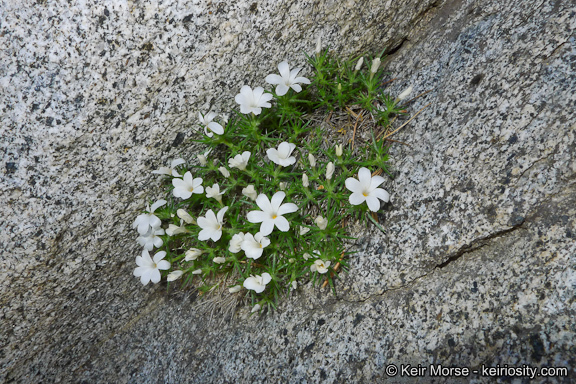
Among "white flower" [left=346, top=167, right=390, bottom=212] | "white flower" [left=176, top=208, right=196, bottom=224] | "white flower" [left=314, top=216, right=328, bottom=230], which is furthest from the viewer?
"white flower" [left=176, top=208, right=196, bottom=224]

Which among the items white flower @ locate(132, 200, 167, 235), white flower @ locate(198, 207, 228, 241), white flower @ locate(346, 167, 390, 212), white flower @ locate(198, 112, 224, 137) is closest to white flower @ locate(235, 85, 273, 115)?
white flower @ locate(198, 112, 224, 137)

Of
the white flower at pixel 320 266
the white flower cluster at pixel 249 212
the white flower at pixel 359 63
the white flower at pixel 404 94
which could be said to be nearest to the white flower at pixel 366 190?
the white flower cluster at pixel 249 212

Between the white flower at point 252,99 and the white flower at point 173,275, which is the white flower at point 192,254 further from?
the white flower at point 252,99

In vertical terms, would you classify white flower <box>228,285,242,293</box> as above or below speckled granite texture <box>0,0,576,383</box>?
below

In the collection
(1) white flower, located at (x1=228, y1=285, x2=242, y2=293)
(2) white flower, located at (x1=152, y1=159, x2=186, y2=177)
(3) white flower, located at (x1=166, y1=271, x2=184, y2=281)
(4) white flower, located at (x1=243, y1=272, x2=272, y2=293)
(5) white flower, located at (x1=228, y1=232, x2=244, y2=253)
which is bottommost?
(1) white flower, located at (x1=228, y1=285, x2=242, y2=293)

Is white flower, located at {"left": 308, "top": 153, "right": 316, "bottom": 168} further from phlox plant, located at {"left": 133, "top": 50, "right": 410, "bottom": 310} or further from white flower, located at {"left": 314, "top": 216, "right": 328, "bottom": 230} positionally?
white flower, located at {"left": 314, "top": 216, "right": 328, "bottom": 230}

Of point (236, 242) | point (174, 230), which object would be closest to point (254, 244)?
point (236, 242)

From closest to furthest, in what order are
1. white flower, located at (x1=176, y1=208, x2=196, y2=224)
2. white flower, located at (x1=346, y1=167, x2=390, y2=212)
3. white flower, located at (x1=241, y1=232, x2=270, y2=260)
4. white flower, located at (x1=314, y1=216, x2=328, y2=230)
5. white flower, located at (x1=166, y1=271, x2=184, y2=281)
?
white flower, located at (x1=346, y1=167, x2=390, y2=212) < white flower, located at (x1=314, y1=216, x2=328, y2=230) < white flower, located at (x1=241, y1=232, x2=270, y2=260) < white flower, located at (x1=176, y1=208, x2=196, y2=224) < white flower, located at (x1=166, y1=271, x2=184, y2=281)

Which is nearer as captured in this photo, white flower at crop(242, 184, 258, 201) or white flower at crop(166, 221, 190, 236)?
white flower at crop(242, 184, 258, 201)

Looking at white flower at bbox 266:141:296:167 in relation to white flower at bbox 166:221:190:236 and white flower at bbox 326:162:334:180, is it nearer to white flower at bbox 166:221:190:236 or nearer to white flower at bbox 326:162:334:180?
white flower at bbox 326:162:334:180
